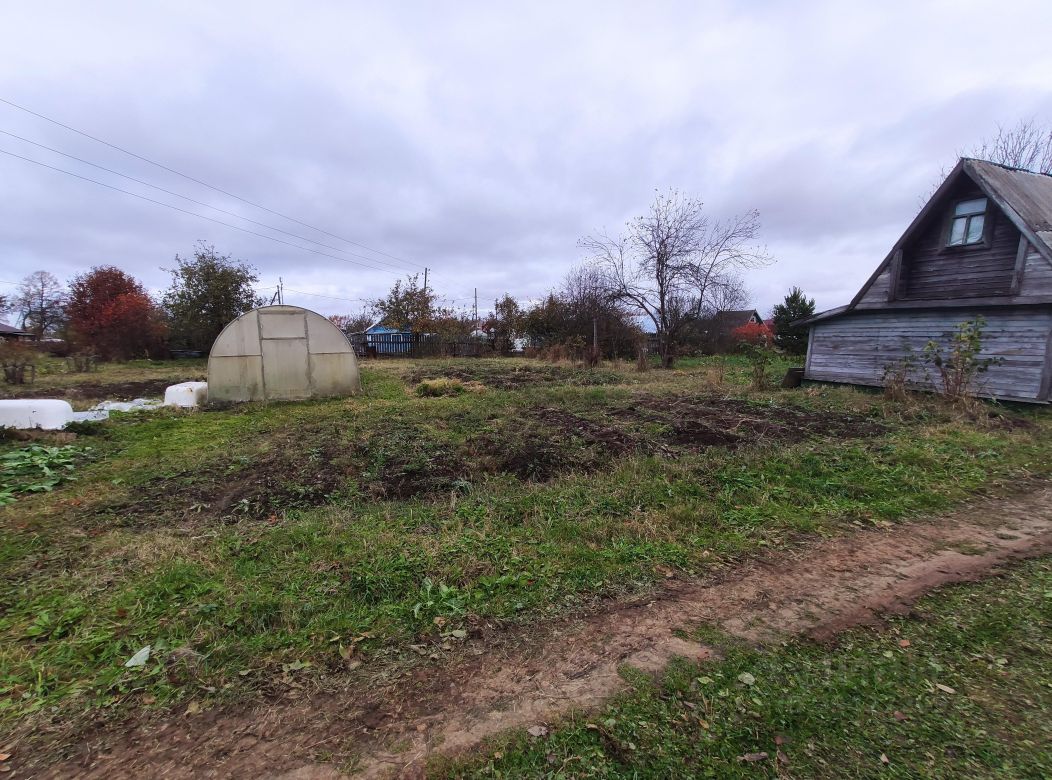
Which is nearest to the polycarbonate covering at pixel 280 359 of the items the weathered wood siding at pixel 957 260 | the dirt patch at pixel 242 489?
the dirt patch at pixel 242 489

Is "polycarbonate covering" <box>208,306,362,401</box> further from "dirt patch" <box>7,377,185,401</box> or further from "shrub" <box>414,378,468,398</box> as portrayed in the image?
"dirt patch" <box>7,377,185,401</box>

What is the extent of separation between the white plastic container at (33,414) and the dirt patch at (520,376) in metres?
8.78

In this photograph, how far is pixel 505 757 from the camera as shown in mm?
1961

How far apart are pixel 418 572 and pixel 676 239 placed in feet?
75.2

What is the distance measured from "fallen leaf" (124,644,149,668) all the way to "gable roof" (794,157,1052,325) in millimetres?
16020

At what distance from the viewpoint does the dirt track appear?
1981 mm

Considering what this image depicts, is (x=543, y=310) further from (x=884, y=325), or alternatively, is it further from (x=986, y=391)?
(x=986, y=391)

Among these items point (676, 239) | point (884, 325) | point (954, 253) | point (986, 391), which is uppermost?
point (676, 239)

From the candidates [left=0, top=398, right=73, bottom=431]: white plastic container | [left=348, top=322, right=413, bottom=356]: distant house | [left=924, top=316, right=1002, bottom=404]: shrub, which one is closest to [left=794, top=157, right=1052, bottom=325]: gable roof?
[left=924, top=316, right=1002, bottom=404]: shrub

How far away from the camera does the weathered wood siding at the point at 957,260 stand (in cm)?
1120

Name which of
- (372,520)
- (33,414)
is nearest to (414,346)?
(33,414)

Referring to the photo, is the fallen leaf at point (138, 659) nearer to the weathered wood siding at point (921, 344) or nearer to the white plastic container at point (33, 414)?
the white plastic container at point (33, 414)

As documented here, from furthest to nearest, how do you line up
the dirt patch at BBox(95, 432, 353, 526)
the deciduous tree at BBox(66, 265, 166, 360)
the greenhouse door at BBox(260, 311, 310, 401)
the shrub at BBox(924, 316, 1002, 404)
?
the deciduous tree at BBox(66, 265, 166, 360) < the greenhouse door at BBox(260, 311, 310, 401) < the shrub at BBox(924, 316, 1002, 404) < the dirt patch at BBox(95, 432, 353, 526)

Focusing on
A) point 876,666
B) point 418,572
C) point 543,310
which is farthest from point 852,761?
point 543,310
